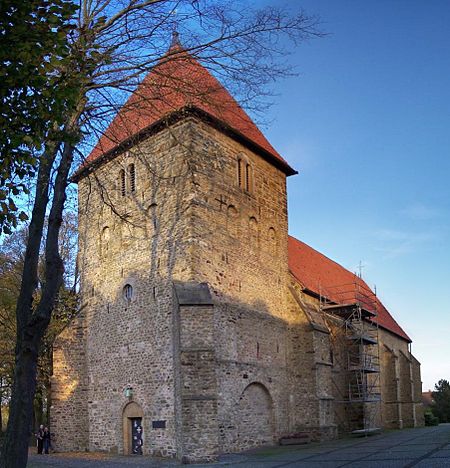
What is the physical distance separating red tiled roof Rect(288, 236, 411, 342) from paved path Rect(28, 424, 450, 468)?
8.09m

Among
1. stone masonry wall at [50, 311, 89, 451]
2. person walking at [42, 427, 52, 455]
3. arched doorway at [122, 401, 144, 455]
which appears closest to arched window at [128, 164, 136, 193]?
stone masonry wall at [50, 311, 89, 451]

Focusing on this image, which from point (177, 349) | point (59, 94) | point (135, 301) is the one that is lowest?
point (177, 349)

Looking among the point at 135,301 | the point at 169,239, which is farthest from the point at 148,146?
the point at 135,301

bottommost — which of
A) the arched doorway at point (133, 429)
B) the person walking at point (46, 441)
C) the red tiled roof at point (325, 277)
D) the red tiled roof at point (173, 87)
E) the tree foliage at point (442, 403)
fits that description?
the tree foliage at point (442, 403)

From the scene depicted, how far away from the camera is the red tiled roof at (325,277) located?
2928 cm

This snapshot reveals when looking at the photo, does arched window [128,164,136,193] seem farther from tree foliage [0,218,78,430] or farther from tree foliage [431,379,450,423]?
tree foliage [431,379,450,423]

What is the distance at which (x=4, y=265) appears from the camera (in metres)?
28.7

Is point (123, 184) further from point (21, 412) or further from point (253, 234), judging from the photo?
point (21, 412)

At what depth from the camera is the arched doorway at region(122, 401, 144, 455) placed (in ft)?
66.6

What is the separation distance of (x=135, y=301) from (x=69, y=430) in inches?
224

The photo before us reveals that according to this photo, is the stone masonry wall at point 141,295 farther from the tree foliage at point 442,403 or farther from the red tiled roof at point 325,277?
the tree foliage at point 442,403

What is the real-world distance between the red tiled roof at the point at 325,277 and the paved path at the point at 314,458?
26.6 feet

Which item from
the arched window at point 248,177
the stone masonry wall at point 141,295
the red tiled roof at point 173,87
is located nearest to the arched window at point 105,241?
the stone masonry wall at point 141,295

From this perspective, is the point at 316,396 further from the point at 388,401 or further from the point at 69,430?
the point at 388,401
